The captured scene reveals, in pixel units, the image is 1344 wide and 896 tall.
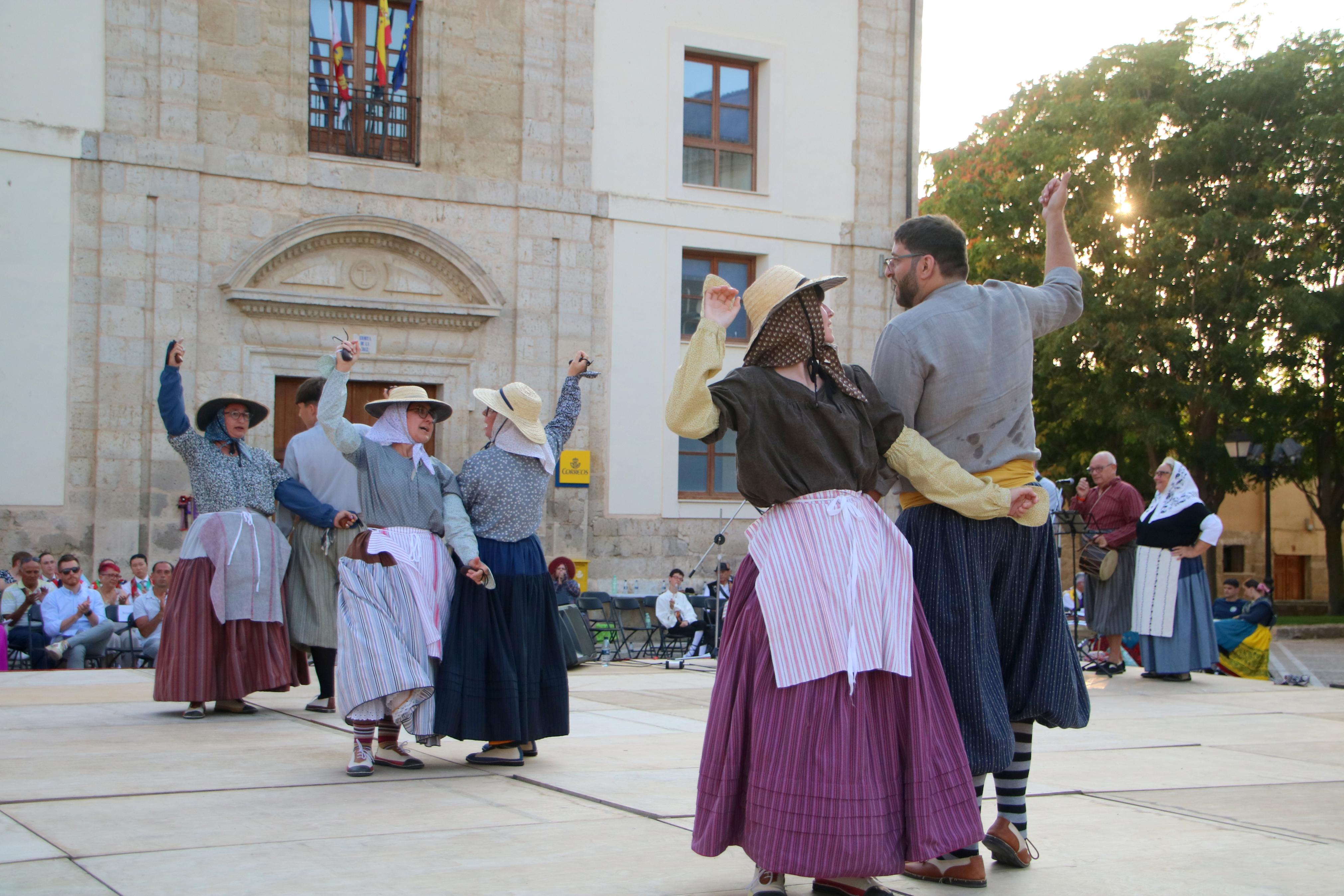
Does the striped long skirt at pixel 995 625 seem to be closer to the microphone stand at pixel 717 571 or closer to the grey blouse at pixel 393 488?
the grey blouse at pixel 393 488

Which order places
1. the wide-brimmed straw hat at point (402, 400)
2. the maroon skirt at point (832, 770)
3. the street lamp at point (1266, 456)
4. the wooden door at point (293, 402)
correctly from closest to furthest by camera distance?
the maroon skirt at point (832, 770) → the wide-brimmed straw hat at point (402, 400) → the wooden door at point (293, 402) → the street lamp at point (1266, 456)

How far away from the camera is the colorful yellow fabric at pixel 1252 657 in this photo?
40.8 ft

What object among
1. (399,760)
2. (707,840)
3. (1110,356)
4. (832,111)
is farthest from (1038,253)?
(707,840)

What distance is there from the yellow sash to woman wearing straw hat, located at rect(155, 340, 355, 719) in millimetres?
4452

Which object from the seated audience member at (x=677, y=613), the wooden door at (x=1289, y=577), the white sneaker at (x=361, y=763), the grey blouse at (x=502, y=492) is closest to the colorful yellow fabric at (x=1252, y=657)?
the seated audience member at (x=677, y=613)

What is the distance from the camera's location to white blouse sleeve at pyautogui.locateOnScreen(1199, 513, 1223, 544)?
10.3 metres

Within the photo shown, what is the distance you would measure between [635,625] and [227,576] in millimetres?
10164

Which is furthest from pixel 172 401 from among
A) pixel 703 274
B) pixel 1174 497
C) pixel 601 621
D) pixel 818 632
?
pixel 703 274

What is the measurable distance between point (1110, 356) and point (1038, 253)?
2953 millimetres

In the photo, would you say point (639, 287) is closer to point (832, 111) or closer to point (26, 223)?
point (832, 111)

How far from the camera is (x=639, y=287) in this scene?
59.2 feet

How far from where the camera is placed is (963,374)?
3.96 meters

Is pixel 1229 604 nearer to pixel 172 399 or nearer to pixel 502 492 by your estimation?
pixel 502 492

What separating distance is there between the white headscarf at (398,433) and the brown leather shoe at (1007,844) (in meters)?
3.03
